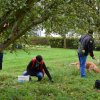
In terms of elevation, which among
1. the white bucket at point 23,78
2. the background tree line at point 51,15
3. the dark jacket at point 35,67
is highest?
the background tree line at point 51,15

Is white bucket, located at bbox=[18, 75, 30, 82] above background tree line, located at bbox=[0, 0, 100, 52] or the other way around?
the other way around

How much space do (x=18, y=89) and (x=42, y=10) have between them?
3.15 m

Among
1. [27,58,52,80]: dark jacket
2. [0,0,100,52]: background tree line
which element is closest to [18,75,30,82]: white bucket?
[27,58,52,80]: dark jacket

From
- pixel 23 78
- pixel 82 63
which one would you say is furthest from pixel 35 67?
pixel 82 63

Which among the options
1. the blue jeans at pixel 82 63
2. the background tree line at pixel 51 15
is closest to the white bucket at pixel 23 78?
the blue jeans at pixel 82 63

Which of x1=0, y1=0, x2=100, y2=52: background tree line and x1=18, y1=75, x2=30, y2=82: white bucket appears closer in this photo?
x1=0, y1=0, x2=100, y2=52: background tree line

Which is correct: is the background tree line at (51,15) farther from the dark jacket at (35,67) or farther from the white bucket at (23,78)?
the white bucket at (23,78)

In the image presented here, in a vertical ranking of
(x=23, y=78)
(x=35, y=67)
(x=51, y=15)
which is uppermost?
(x=51, y=15)

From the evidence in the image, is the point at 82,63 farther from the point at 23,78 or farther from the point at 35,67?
the point at 23,78

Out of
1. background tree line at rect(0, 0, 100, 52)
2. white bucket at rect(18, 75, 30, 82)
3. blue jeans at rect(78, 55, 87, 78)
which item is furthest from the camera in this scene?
blue jeans at rect(78, 55, 87, 78)

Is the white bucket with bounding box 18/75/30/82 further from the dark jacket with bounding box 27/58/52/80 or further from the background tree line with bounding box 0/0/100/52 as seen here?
the background tree line with bounding box 0/0/100/52

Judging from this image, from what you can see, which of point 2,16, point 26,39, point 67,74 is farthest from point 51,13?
point 67,74

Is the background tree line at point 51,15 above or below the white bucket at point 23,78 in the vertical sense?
above

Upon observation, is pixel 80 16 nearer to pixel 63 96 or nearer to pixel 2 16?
pixel 2 16
